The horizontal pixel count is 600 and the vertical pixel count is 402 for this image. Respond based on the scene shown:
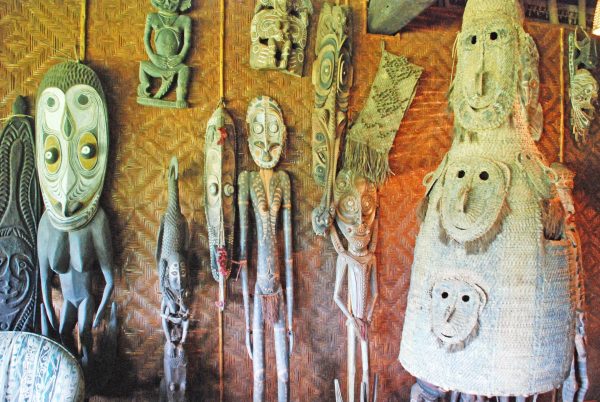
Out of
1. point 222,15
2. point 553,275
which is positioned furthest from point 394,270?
point 222,15

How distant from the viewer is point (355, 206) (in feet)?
9.48

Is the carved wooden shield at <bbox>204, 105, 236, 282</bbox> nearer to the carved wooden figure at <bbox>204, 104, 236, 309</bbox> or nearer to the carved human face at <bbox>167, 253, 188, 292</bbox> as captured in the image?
the carved wooden figure at <bbox>204, 104, 236, 309</bbox>

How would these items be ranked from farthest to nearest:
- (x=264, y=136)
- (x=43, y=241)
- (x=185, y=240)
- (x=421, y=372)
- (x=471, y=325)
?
(x=264, y=136), (x=185, y=240), (x=43, y=241), (x=421, y=372), (x=471, y=325)

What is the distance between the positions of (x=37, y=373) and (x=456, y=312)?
182 centimetres

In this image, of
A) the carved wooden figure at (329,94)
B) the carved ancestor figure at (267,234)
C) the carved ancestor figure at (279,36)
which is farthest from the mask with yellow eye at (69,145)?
the carved wooden figure at (329,94)

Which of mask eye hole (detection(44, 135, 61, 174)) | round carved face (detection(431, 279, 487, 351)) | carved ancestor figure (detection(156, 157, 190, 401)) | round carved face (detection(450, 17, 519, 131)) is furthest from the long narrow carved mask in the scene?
mask eye hole (detection(44, 135, 61, 174))

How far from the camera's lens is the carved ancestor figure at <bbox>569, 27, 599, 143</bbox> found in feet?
10.9

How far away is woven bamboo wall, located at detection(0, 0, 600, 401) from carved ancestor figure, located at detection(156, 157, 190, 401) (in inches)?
7.0

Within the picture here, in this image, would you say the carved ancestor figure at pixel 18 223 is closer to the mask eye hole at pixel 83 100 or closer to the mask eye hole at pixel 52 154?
the mask eye hole at pixel 52 154

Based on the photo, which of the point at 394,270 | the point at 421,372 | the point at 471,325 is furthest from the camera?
the point at 394,270

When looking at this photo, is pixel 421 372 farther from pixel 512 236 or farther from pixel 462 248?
pixel 512 236

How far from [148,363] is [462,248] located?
1.89 metres

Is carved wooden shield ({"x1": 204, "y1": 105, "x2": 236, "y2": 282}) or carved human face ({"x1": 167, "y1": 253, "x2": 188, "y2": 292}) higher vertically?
carved wooden shield ({"x1": 204, "y1": 105, "x2": 236, "y2": 282})

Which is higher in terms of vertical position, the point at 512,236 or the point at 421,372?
the point at 512,236
